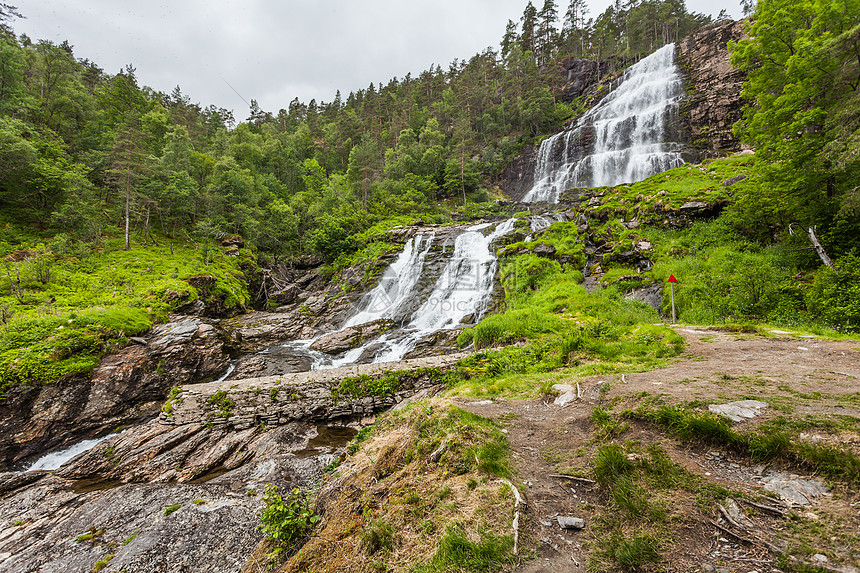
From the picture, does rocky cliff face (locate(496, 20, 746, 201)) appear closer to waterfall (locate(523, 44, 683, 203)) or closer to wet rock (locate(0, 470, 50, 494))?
waterfall (locate(523, 44, 683, 203))

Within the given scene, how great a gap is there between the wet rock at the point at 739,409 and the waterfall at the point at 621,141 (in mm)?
28886

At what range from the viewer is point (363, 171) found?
37531mm

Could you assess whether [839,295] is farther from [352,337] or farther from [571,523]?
[352,337]

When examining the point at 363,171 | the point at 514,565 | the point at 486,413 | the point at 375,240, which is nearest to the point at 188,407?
the point at 486,413

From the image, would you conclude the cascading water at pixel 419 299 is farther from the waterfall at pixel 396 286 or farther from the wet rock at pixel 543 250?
the wet rock at pixel 543 250

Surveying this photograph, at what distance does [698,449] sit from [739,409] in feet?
2.89

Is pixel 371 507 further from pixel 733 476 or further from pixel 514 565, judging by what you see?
pixel 733 476

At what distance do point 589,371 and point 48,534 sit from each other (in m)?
10.8

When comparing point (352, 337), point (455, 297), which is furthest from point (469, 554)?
point (455, 297)

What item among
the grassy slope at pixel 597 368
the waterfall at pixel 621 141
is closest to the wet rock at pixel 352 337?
the grassy slope at pixel 597 368

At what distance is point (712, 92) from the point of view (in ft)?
95.6

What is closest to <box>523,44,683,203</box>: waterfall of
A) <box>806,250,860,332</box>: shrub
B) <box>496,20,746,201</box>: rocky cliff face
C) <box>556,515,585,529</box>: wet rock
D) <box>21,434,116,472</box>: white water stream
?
<box>496,20,746,201</box>: rocky cliff face

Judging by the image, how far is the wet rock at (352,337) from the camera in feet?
49.9

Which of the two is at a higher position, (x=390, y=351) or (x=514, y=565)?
(x=514, y=565)
